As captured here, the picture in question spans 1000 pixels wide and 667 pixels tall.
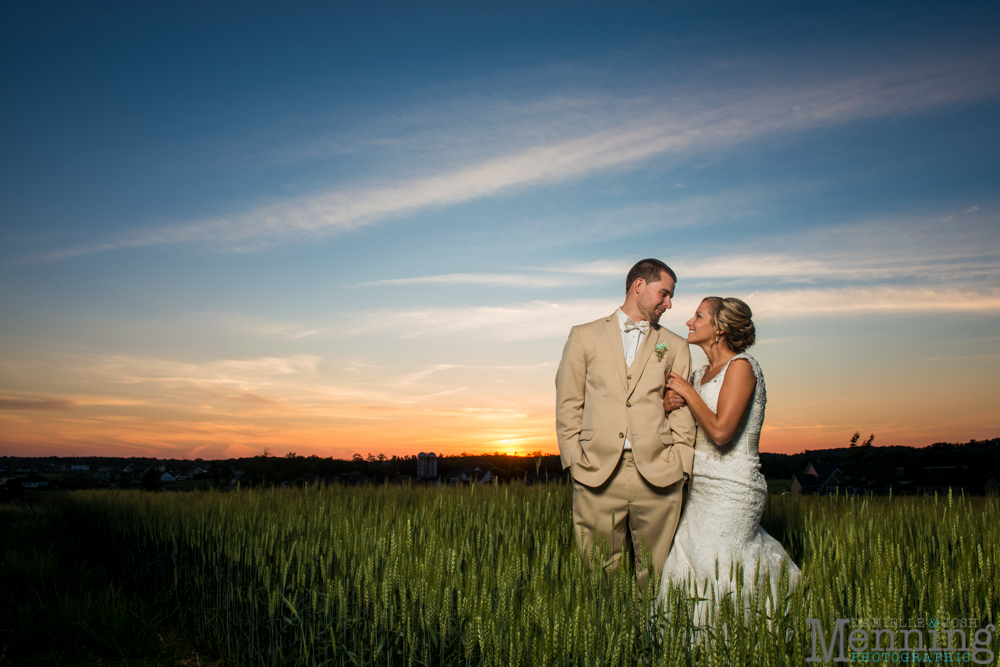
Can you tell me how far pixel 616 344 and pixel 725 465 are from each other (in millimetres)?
946

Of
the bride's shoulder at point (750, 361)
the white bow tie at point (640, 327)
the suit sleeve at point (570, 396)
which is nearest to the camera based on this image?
the bride's shoulder at point (750, 361)

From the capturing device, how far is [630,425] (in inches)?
140

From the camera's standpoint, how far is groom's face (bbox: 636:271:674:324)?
366 centimetres

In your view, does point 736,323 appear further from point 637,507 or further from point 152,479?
point 152,479

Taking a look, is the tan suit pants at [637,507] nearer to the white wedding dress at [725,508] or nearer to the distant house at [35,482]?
the white wedding dress at [725,508]

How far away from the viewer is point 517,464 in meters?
10.1

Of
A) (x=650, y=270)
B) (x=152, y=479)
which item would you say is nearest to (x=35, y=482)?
(x=152, y=479)

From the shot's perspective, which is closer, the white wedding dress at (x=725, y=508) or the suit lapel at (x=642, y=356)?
the white wedding dress at (x=725, y=508)

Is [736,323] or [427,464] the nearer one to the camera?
[736,323]

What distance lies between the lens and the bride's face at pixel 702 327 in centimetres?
365

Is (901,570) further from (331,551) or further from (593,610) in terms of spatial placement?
(331,551)

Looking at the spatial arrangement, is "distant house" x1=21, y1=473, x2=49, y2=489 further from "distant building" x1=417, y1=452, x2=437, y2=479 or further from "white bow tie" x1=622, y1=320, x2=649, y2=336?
"white bow tie" x1=622, y1=320, x2=649, y2=336

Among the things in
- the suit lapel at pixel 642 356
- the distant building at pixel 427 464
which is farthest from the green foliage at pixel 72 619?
the distant building at pixel 427 464

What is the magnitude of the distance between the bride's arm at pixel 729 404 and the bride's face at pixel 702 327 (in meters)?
0.31
